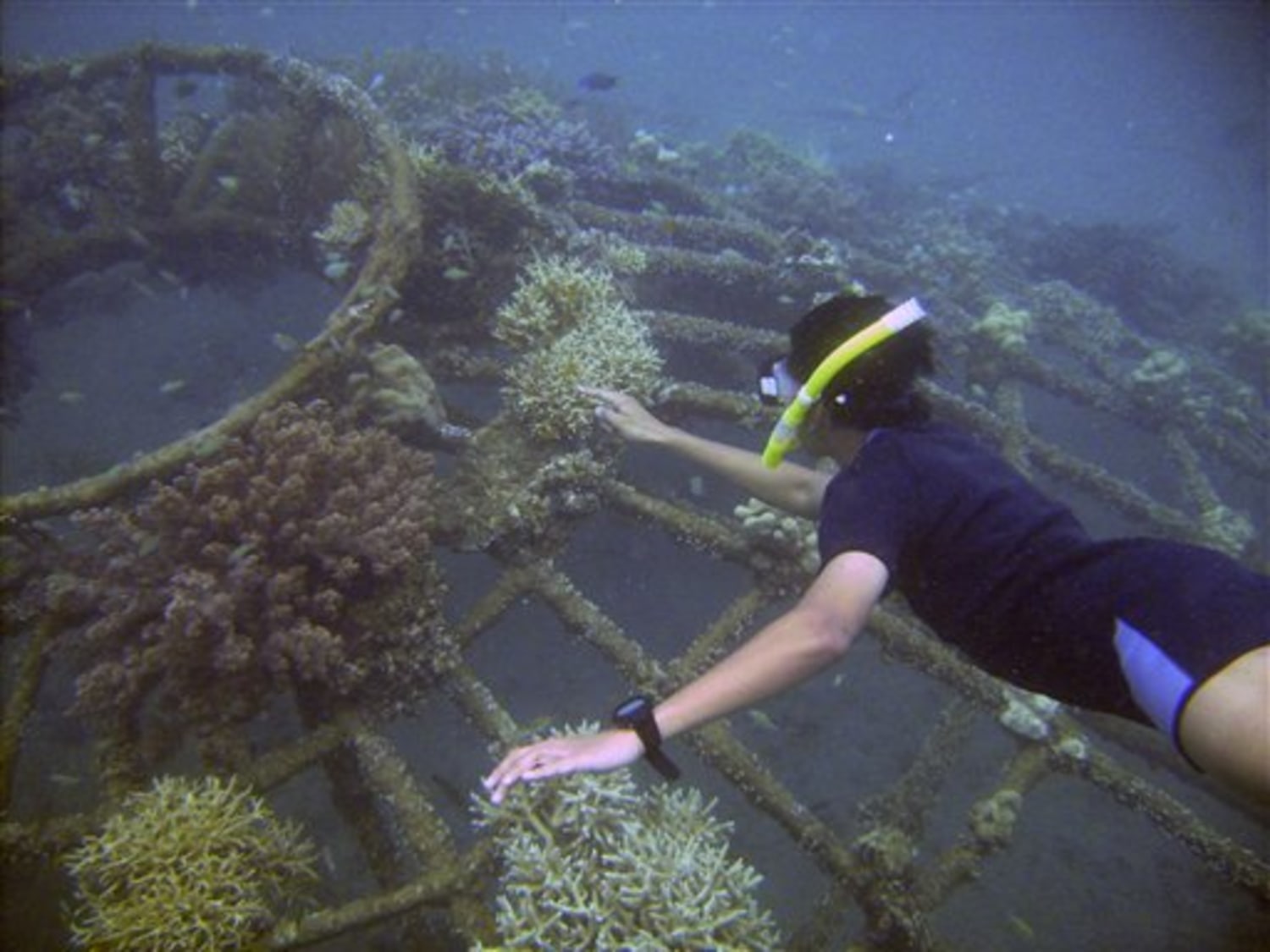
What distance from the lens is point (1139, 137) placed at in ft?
222

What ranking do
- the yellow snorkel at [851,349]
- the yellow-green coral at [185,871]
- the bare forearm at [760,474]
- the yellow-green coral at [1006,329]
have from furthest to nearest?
the yellow-green coral at [1006,329]
the bare forearm at [760,474]
the yellow-green coral at [185,871]
the yellow snorkel at [851,349]

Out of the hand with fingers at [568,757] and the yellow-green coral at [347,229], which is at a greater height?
the hand with fingers at [568,757]

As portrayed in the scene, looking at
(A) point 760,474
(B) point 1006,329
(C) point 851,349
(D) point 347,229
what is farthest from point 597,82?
(C) point 851,349

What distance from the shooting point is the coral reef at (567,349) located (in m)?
5.70

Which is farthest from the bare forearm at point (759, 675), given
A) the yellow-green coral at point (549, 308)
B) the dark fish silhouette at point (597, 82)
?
the dark fish silhouette at point (597, 82)

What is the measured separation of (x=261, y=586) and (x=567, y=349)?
287 cm

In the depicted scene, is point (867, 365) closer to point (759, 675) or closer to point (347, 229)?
point (759, 675)

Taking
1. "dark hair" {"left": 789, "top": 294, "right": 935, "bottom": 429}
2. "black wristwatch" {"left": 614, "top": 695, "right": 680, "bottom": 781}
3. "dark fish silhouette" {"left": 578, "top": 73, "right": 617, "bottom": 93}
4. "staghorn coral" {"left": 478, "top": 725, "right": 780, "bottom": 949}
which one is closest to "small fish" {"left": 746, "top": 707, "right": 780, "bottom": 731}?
"staghorn coral" {"left": 478, "top": 725, "right": 780, "bottom": 949}

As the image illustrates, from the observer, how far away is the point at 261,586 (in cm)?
440

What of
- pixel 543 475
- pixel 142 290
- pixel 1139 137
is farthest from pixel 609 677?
pixel 1139 137

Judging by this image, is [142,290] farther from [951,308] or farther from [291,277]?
[951,308]

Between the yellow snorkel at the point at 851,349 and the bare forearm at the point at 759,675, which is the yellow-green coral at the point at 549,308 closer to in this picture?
the yellow snorkel at the point at 851,349

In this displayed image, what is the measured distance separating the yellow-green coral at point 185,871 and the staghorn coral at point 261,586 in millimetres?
547

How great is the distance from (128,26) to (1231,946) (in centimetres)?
13000
